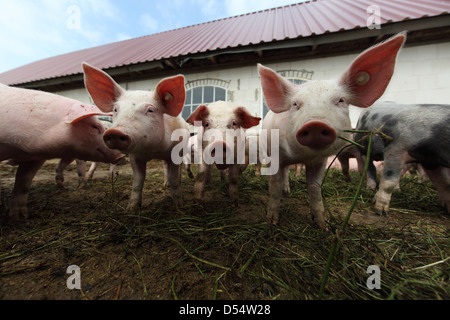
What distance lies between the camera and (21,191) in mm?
1980

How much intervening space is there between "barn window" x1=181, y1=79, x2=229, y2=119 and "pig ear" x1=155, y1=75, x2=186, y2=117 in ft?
16.4

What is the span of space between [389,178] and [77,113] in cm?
345

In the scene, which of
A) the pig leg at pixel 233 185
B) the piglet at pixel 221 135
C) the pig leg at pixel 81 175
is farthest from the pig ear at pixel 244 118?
the pig leg at pixel 81 175

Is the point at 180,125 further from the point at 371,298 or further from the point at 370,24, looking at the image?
the point at 370,24

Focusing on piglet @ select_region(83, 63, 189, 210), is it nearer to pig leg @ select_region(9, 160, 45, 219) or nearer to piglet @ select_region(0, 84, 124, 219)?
piglet @ select_region(0, 84, 124, 219)

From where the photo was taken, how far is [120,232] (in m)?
1.58

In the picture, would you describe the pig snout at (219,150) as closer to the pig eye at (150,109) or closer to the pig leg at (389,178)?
the pig eye at (150,109)

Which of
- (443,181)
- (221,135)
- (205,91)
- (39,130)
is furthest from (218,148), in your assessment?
(205,91)

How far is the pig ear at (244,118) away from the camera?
7.49 ft

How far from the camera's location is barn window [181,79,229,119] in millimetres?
6742

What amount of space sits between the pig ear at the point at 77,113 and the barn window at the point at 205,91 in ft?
17.2

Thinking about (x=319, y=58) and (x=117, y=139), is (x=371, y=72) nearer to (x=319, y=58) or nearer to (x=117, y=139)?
(x=117, y=139)
